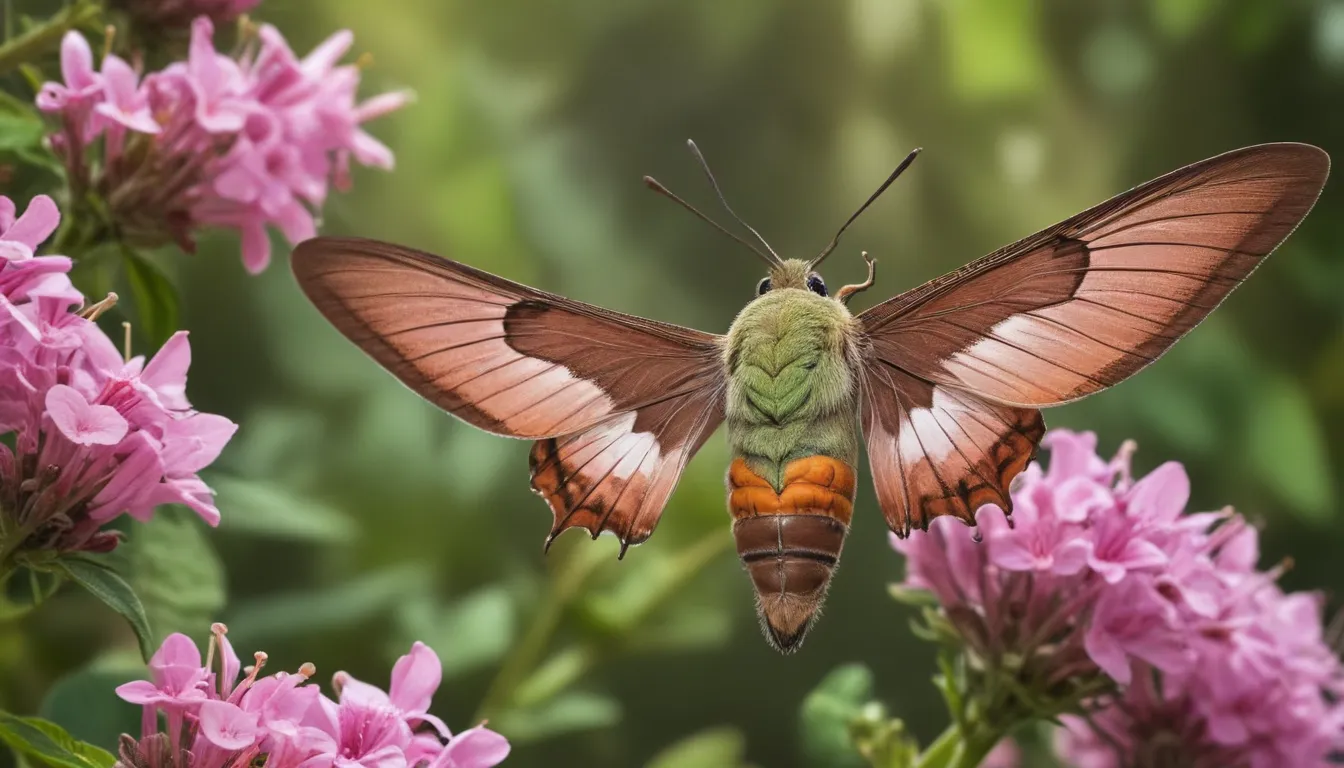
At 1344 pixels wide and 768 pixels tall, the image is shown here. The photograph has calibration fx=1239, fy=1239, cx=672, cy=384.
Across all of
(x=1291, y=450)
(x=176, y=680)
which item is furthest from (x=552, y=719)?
(x=1291, y=450)

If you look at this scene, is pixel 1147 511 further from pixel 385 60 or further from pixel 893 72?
pixel 385 60

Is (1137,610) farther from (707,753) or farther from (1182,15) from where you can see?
(1182,15)

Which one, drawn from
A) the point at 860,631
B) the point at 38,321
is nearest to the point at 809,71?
the point at 860,631

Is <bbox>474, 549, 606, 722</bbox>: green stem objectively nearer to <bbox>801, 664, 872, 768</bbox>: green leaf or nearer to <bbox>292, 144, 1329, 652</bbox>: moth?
<bbox>801, 664, 872, 768</bbox>: green leaf

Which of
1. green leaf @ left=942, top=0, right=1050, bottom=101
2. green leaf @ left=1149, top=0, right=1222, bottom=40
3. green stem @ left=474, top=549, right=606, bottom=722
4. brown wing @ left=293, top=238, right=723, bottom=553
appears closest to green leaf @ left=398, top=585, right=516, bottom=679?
green stem @ left=474, top=549, right=606, bottom=722

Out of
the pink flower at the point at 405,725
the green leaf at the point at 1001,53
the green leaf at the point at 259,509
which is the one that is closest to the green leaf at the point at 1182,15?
the green leaf at the point at 1001,53

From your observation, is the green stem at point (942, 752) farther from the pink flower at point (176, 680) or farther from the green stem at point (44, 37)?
the green stem at point (44, 37)
